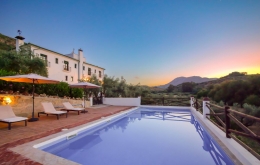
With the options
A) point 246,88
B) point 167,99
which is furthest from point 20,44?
point 246,88

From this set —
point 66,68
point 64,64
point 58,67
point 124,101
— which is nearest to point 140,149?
point 124,101

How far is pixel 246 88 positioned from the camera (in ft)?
63.7

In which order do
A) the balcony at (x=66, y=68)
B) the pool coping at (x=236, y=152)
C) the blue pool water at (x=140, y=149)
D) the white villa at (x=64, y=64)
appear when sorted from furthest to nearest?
the balcony at (x=66, y=68), the white villa at (x=64, y=64), the blue pool water at (x=140, y=149), the pool coping at (x=236, y=152)

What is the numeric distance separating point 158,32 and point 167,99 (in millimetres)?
7403

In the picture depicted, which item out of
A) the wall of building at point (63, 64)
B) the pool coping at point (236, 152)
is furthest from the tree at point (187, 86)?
the pool coping at point (236, 152)

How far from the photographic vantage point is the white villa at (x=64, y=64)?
22.0 meters

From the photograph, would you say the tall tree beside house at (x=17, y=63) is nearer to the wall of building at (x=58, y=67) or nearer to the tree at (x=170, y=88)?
the wall of building at (x=58, y=67)

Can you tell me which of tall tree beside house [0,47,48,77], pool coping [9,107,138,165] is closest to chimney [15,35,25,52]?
tall tree beside house [0,47,48,77]

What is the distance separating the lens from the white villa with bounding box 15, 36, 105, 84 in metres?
22.0

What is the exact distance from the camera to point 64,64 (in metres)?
26.5

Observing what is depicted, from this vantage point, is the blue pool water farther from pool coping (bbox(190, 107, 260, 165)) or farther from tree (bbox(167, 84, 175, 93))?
tree (bbox(167, 84, 175, 93))

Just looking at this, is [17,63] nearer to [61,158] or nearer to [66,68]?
[66,68]

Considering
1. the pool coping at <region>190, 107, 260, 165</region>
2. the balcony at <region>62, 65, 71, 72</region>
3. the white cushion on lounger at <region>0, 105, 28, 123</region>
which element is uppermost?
the balcony at <region>62, 65, 71, 72</region>

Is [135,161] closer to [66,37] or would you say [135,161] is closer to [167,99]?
[167,99]
